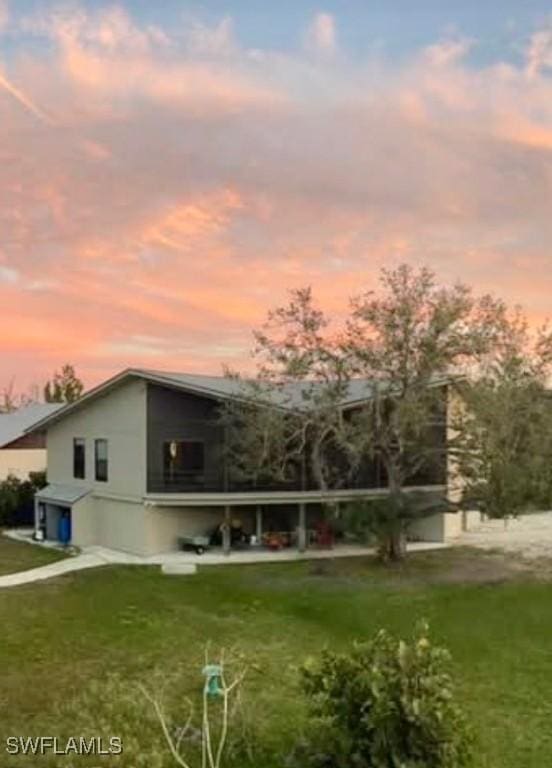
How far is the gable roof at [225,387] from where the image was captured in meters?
23.1

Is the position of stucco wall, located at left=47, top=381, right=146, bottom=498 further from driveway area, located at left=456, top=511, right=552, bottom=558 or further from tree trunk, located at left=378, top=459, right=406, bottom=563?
driveway area, located at left=456, top=511, right=552, bottom=558

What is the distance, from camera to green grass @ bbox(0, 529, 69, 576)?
2370 cm

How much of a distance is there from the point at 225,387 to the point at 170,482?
136 inches

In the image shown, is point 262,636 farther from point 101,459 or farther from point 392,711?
point 101,459

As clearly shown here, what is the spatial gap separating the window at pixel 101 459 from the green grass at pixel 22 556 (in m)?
2.90

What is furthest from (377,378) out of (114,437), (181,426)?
(114,437)

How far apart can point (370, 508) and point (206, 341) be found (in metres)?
13.2

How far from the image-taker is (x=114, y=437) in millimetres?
27000

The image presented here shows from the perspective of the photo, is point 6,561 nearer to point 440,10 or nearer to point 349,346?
point 349,346

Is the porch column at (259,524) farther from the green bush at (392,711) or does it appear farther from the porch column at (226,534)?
the green bush at (392,711)

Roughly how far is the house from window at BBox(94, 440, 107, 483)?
0.03 m

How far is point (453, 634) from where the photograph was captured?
15.9m

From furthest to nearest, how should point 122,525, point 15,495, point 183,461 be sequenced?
point 15,495 < point 122,525 < point 183,461

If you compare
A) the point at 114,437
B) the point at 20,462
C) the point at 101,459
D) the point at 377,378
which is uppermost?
the point at 377,378
